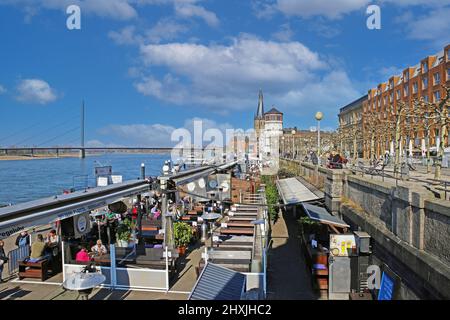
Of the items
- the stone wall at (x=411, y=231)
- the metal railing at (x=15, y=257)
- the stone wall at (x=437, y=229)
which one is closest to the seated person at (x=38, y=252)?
the metal railing at (x=15, y=257)

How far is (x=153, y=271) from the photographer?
10.9 m

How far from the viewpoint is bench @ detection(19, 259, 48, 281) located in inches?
452

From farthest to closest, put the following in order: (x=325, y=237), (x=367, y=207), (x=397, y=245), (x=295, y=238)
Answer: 1. (x=295, y=238)
2. (x=325, y=237)
3. (x=367, y=207)
4. (x=397, y=245)

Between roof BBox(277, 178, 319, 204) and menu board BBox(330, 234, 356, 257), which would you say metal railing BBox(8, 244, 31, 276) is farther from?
roof BBox(277, 178, 319, 204)

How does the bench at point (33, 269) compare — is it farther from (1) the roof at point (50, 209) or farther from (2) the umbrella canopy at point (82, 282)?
(2) the umbrella canopy at point (82, 282)

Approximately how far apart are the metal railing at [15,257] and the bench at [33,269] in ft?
3.24

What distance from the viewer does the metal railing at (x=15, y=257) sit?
12.4 m

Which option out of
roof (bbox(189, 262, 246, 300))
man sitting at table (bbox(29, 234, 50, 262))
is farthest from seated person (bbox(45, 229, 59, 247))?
roof (bbox(189, 262, 246, 300))

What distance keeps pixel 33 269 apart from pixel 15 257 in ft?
5.54

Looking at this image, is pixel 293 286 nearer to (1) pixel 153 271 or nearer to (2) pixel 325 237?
(2) pixel 325 237

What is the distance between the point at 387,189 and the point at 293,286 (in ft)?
14.2

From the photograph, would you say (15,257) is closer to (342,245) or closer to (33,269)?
(33,269)

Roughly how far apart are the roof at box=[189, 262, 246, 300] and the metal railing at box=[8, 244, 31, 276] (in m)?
9.90

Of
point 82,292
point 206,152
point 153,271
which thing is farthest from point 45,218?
point 206,152
